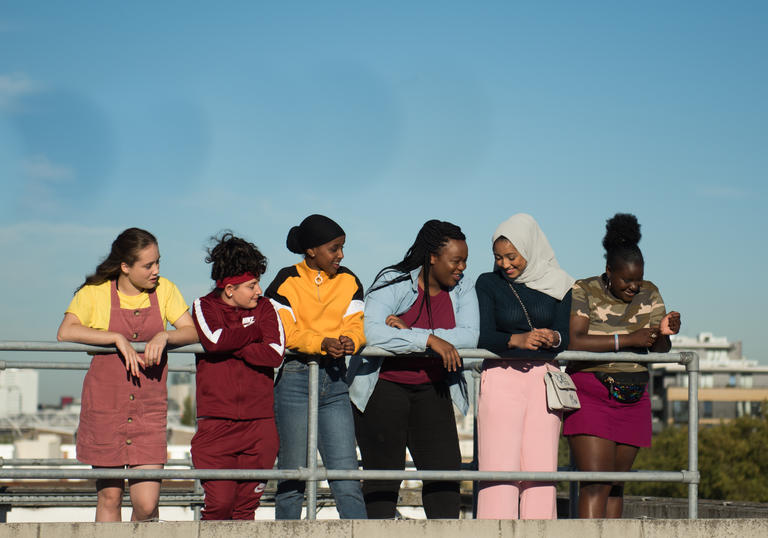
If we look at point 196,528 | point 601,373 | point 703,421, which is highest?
point 601,373

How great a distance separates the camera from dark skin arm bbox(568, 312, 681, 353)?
5.43 metres

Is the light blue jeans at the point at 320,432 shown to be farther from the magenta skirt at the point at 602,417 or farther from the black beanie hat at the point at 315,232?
the magenta skirt at the point at 602,417

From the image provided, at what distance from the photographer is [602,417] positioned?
5.43m

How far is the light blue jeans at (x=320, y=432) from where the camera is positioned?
5059 millimetres

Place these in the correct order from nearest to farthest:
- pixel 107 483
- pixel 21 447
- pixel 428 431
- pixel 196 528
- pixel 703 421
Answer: pixel 196 528 < pixel 107 483 < pixel 428 431 < pixel 21 447 < pixel 703 421

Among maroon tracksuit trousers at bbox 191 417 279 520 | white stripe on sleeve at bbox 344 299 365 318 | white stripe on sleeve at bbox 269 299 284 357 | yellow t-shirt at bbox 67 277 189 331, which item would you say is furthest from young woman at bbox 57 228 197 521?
white stripe on sleeve at bbox 344 299 365 318

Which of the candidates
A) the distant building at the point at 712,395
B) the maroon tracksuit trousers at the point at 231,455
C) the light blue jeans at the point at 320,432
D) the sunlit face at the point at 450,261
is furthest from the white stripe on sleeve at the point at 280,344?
the distant building at the point at 712,395

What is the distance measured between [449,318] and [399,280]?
0.36 meters

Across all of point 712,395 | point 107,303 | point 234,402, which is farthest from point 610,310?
point 712,395

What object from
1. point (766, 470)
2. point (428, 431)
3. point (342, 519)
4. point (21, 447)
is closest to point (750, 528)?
point (428, 431)

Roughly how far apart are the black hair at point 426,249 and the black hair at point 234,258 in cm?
70

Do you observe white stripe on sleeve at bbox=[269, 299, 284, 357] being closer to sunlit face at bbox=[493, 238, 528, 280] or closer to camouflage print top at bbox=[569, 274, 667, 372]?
sunlit face at bbox=[493, 238, 528, 280]

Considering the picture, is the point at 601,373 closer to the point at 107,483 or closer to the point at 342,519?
the point at 342,519

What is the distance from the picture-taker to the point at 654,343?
560cm
